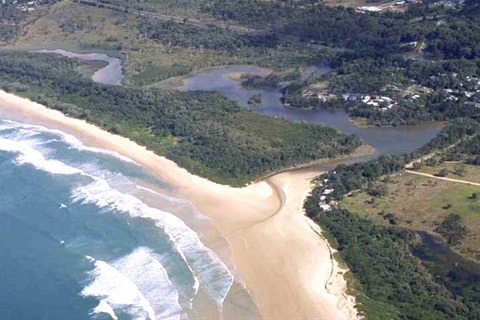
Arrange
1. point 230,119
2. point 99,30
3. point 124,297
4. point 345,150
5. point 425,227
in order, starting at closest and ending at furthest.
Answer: point 124,297
point 425,227
point 345,150
point 230,119
point 99,30

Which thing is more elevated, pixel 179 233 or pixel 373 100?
pixel 373 100

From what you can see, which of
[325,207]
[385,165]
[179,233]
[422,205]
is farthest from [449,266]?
[179,233]

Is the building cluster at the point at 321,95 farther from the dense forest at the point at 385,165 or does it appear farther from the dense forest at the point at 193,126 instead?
the dense forest at the point at 385,165

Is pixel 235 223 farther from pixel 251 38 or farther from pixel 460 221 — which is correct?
pixel 251 38

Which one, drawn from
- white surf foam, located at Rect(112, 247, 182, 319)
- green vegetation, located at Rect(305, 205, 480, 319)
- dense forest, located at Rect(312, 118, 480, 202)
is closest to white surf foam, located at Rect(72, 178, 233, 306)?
white surf foam, located at Rect(112, 247, 182, 319)

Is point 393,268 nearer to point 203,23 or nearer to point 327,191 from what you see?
point 327,191

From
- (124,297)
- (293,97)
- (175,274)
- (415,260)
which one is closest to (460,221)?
(415,260)

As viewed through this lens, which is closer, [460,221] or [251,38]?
[460,221]
